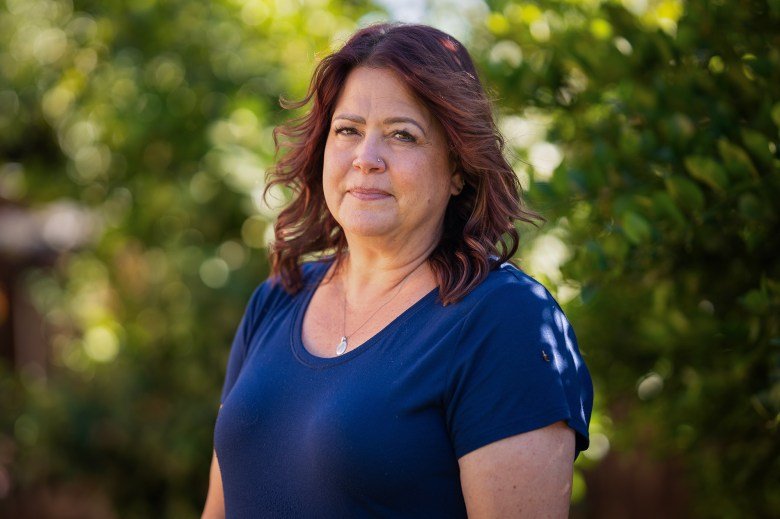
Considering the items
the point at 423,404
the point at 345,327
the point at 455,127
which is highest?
the point at 455,127

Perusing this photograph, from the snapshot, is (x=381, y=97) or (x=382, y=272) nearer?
(x=381, y=97)

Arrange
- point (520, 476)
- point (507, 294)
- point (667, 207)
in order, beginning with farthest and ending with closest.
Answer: point (667, 207), point (507, 294), point (520, 476)

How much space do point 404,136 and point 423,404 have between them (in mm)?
589

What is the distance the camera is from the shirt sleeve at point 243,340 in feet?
7.20

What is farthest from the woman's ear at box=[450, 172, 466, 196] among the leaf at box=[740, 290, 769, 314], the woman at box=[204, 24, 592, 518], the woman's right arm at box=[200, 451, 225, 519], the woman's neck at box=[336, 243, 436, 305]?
the woman's right arm at box=[200, 451, 225, 519]

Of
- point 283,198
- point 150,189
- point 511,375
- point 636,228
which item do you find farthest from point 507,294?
point 150,189

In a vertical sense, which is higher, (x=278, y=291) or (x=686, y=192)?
(x=686, y=192)

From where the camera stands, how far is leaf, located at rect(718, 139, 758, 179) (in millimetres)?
1996

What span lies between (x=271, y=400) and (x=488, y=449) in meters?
0.52

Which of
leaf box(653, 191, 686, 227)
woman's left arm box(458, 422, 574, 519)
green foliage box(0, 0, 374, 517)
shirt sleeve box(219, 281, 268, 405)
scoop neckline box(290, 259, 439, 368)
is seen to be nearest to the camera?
woman's left arm box(458, 422, 574, 519)

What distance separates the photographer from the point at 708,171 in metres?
2.02

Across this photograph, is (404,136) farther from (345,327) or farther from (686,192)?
(686,192)

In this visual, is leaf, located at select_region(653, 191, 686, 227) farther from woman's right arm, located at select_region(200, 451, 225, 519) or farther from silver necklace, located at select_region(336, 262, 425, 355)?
woman's right arm, located at select_region(200, 451, 225, 519)

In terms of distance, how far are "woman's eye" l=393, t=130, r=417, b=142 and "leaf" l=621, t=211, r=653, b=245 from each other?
1.80 ft
